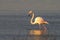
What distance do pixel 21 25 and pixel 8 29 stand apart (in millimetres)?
1214

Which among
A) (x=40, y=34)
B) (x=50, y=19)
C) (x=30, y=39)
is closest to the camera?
(x=30, y=39)

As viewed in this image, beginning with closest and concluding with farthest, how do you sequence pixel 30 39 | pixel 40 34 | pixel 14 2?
pixel 30 39, pixel 40 34, pixel 14 2

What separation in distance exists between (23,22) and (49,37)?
151 inches

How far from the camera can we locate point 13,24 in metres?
18.0

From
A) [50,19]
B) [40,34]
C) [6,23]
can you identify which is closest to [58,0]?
[50,19]

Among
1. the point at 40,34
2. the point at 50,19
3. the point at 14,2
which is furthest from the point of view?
the point at 14,2

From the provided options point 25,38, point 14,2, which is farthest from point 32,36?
point 14,2

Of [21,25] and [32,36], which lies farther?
[21,25]

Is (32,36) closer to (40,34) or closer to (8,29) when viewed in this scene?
(40,34)

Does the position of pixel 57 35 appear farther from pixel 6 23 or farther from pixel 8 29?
pixel 6 23

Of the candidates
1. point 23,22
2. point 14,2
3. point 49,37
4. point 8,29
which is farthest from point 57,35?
point 14,2

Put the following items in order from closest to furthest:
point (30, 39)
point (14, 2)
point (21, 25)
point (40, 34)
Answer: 1. point (30, 39)
2. point (40, 34)
3. point (21, 25)
4. point (14, 2)

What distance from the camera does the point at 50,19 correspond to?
65.6 feet

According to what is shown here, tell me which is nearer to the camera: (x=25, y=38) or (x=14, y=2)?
(x=25, y=38)
